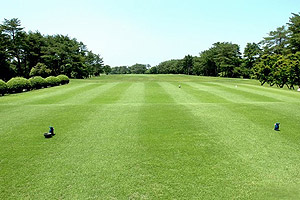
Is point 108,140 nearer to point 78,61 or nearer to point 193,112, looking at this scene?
point 193,112

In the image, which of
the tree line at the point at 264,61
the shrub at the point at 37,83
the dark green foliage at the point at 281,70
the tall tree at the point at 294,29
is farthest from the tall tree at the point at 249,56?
the shrub at the point at 37,83

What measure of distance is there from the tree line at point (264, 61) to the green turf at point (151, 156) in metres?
19.2

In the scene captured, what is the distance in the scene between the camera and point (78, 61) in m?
62.7

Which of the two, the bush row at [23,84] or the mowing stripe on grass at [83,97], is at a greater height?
the bush row at [23,84]

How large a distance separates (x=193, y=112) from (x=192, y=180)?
6.77 meters

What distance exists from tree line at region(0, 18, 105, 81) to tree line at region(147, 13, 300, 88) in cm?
4861

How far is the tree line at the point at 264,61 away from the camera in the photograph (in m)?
26.5

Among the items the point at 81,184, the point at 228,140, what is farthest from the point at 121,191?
the point at 228,140

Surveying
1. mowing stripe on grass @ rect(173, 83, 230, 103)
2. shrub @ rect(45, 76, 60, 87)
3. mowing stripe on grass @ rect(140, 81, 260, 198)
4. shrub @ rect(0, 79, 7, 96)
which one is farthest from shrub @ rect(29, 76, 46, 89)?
mowing stripe on grass @ rect(140, 81, 260, 198)

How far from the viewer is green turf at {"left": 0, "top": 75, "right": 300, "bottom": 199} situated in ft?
14.3

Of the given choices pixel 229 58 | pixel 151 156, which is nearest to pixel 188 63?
pixel 229 58

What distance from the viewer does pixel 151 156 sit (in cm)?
598

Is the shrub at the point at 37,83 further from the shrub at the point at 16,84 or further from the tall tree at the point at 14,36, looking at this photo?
the tall tree at the point at 14,36

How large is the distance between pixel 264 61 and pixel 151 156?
3006 cm
